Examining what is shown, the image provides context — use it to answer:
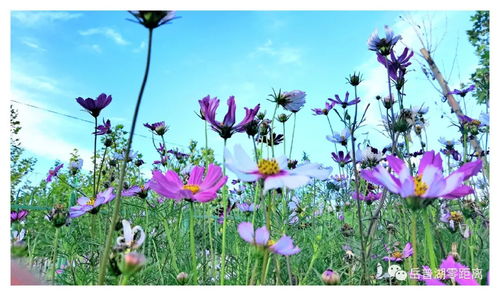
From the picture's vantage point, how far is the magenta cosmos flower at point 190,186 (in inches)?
19.5

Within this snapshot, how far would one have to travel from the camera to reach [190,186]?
1.75 ft

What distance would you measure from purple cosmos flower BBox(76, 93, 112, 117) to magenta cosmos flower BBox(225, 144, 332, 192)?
1.28ft

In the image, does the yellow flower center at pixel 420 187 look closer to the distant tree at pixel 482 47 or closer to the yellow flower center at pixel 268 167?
the yellow flower center at pixel 268 167

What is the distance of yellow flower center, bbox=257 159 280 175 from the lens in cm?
44

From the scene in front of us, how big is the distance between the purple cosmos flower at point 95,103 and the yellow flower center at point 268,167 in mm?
404

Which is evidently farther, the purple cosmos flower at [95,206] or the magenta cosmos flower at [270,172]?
the purple cosmos flower at [95,206]

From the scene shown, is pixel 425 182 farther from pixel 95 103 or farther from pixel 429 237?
pixel 95 103

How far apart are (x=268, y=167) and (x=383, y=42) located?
0.39m

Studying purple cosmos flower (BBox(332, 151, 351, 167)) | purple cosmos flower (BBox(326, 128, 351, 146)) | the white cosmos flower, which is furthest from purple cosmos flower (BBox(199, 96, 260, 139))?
purple cosmos flower (BBox(332, 151, 351, 167))

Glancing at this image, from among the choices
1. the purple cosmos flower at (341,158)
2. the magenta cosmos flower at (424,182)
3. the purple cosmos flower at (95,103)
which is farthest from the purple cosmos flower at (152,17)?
the purple cosmos flower at (341,158)
